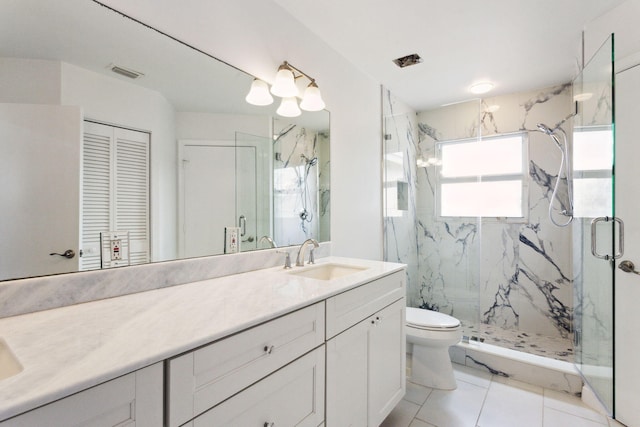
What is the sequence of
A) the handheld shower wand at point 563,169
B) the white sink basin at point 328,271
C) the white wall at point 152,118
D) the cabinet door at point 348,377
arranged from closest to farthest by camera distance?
the white wall at point 152,118
the cabinet door at point 348,377
the white sink basin at point 328,271
the handheld shower wand at point 563,169

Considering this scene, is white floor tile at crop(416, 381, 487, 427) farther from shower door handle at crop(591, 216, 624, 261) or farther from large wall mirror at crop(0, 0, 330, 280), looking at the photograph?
large wall mirror at crop(0, 0, 330, 280)

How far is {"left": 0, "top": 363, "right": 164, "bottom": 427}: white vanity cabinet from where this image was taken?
50cm

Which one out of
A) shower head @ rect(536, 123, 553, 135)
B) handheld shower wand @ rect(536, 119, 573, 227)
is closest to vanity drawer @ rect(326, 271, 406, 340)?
handheld shower wand @ rect(536, 119, 573, 227)

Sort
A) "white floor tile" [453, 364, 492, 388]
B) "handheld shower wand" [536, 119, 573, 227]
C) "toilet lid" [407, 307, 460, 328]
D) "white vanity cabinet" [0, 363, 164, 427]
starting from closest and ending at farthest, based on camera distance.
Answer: "white vanity cabinet" [0, 363, 164, 427] < "toilet lid" [407, 307, 460, 328] < "white floor tile" [453, 364, 492, 388] < "handheld shower wand" [536, 119, 573, 227]

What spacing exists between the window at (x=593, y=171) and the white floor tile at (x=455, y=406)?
4.49 feet

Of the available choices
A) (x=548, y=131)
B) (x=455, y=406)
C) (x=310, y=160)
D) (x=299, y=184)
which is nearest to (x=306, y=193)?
(x=299, y=184)

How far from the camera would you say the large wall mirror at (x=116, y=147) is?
904 millimetres

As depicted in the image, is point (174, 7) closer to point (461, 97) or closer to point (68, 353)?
point (68, 353)

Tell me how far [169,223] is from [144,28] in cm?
76

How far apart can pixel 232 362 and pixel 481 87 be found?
3.08 m

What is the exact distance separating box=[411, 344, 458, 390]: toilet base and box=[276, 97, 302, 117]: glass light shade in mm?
1826

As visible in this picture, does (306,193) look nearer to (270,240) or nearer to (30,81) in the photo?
(270,240)

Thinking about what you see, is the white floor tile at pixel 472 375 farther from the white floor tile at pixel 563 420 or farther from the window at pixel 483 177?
the window at pixel 483 177
